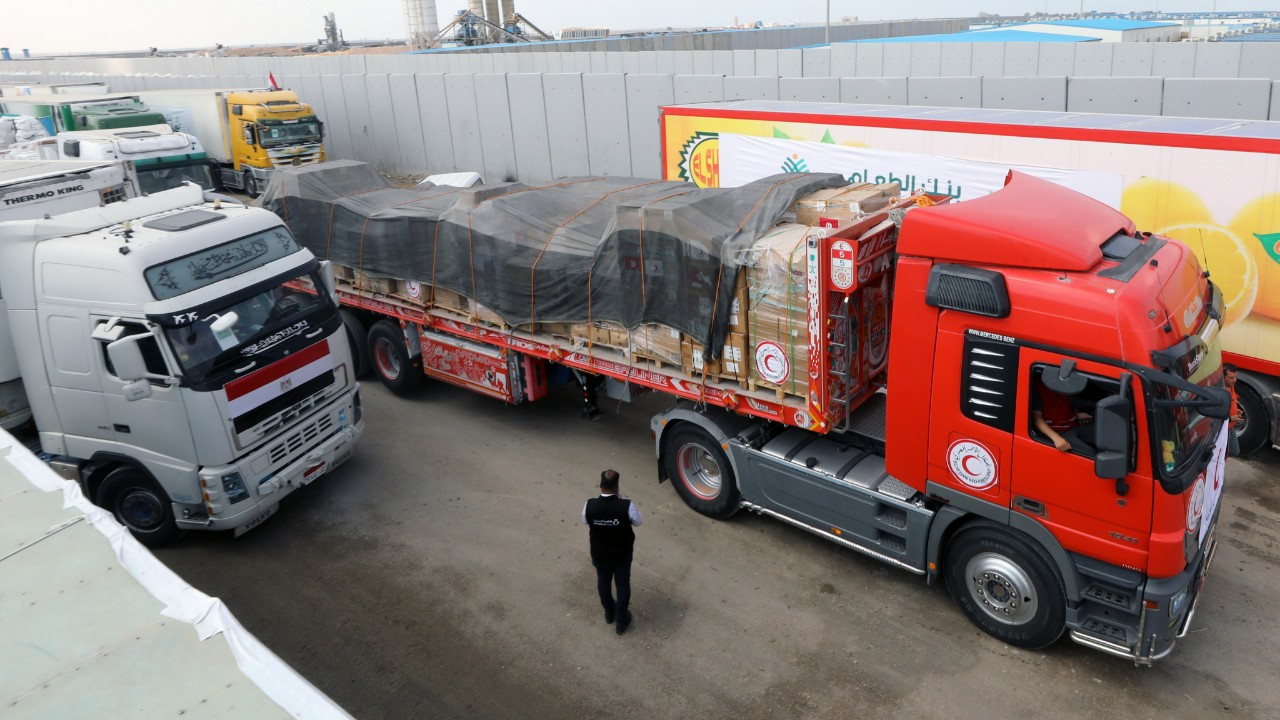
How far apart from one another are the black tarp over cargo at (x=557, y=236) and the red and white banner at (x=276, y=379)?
6.37 ft

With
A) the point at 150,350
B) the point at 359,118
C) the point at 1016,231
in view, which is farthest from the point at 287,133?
the point at 1016,231

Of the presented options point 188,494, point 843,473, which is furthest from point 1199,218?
point 188,494

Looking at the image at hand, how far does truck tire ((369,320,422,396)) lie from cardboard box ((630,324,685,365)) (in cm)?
417

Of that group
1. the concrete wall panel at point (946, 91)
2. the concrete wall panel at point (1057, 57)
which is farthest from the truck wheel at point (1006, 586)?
the concrete wall panel at point (1057, 57)

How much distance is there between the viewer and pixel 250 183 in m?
26.6

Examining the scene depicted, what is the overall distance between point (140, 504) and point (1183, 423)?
8933 millimetres

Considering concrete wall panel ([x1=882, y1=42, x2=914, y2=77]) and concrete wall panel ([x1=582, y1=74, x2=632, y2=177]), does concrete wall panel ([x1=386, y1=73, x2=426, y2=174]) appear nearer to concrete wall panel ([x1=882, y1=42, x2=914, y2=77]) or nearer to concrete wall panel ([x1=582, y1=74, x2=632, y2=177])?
concrete wall panel ([x1=582, y1=74, x2=632, y2=177])

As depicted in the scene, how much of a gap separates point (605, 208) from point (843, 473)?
154 inches

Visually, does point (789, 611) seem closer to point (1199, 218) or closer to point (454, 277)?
point (454, 277)

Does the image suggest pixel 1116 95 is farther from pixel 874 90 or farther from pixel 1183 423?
pixel 1183 423

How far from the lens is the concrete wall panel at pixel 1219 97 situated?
12133 mm

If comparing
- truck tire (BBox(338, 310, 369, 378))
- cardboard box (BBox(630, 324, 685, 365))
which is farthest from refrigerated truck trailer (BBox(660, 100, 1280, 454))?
truck tire (BBox(338, 310, 369, 378))

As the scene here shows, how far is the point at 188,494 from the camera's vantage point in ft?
26.4

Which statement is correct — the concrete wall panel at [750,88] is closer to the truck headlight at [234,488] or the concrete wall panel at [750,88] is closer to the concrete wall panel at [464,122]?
the concrete wall panel at [464,122]
